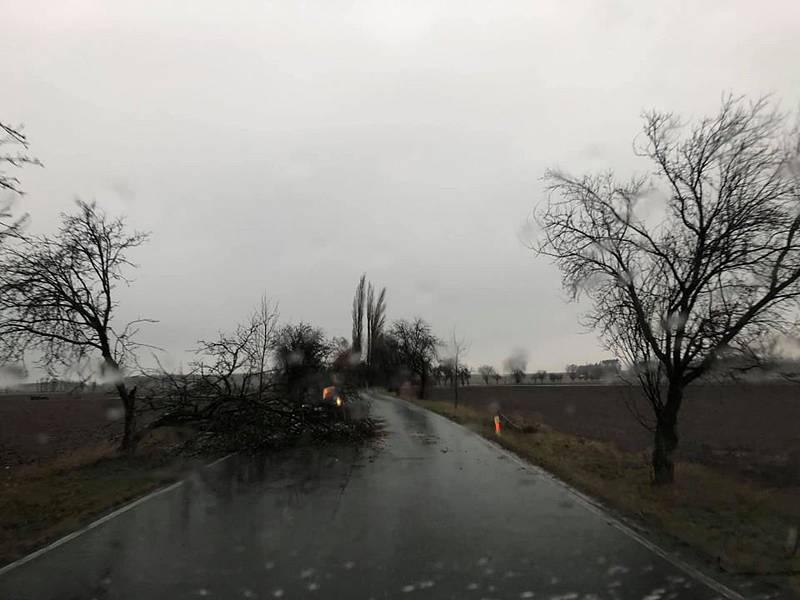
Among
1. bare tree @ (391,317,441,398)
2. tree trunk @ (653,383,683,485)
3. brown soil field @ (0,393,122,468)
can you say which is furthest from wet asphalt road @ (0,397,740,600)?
bare tree @ (391,317,441,398)

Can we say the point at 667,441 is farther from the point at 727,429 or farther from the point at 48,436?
the point at 48,436

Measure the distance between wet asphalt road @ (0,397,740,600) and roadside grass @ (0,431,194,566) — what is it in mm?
618

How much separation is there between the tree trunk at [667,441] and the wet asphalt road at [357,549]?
2253mm

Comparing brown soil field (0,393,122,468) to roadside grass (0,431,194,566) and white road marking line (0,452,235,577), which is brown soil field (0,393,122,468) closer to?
roadside grass (0,431,194,566)

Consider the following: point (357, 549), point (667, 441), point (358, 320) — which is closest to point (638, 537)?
point (357, 549)

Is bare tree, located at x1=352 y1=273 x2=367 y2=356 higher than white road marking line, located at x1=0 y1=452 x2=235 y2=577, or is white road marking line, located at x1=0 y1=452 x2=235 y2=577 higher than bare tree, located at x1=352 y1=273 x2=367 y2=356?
bare tree, located at x1=352 y1=273 x2=367 y2=356

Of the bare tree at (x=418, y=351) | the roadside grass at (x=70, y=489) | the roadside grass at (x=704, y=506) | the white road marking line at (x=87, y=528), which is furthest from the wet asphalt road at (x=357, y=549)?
the bare tree at (x=418, y=351)

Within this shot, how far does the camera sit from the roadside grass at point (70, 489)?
26.3ft

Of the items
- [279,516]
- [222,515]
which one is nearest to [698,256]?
[279,516]

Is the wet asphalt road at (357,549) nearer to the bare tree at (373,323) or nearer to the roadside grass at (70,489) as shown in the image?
the roadside grass at (70,489)

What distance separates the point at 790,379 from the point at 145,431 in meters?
14.1

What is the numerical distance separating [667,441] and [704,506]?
216cm

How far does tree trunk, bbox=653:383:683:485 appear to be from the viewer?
11.7 m

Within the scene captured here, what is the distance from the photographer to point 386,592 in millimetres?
5336
